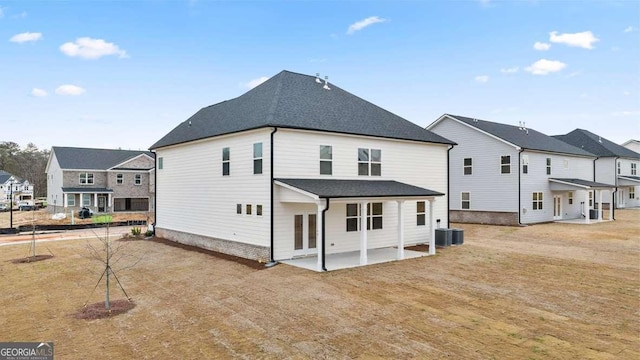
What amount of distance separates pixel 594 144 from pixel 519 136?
20.6 m

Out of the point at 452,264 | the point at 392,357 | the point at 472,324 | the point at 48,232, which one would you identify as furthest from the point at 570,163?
the point at 48,232

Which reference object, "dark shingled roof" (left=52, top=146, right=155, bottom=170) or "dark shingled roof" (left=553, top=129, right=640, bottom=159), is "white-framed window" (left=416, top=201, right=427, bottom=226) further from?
"dark shingled roof" (left=52, top=146, right=155, bottom=170)

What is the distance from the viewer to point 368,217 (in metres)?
17.5

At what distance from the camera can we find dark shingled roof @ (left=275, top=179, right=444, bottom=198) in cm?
1377

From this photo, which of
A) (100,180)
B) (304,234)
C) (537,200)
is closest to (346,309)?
(304,234)

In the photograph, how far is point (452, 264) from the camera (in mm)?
14953

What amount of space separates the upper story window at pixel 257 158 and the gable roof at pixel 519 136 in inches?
889

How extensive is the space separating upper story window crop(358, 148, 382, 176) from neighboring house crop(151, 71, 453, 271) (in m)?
0.05

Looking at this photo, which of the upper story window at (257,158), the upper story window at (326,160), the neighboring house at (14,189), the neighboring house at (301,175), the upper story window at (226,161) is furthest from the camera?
the neighboring house at (14,189)

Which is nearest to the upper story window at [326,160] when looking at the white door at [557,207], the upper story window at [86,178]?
the white door at [557,207]

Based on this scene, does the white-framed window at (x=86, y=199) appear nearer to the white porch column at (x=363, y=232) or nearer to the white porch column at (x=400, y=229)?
the white porch column at (x=363, y=232)

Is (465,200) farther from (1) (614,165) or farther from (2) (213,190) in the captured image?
(1) (614,165)

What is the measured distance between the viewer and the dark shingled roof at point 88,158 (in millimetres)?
42844

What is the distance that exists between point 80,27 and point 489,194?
31272mm
